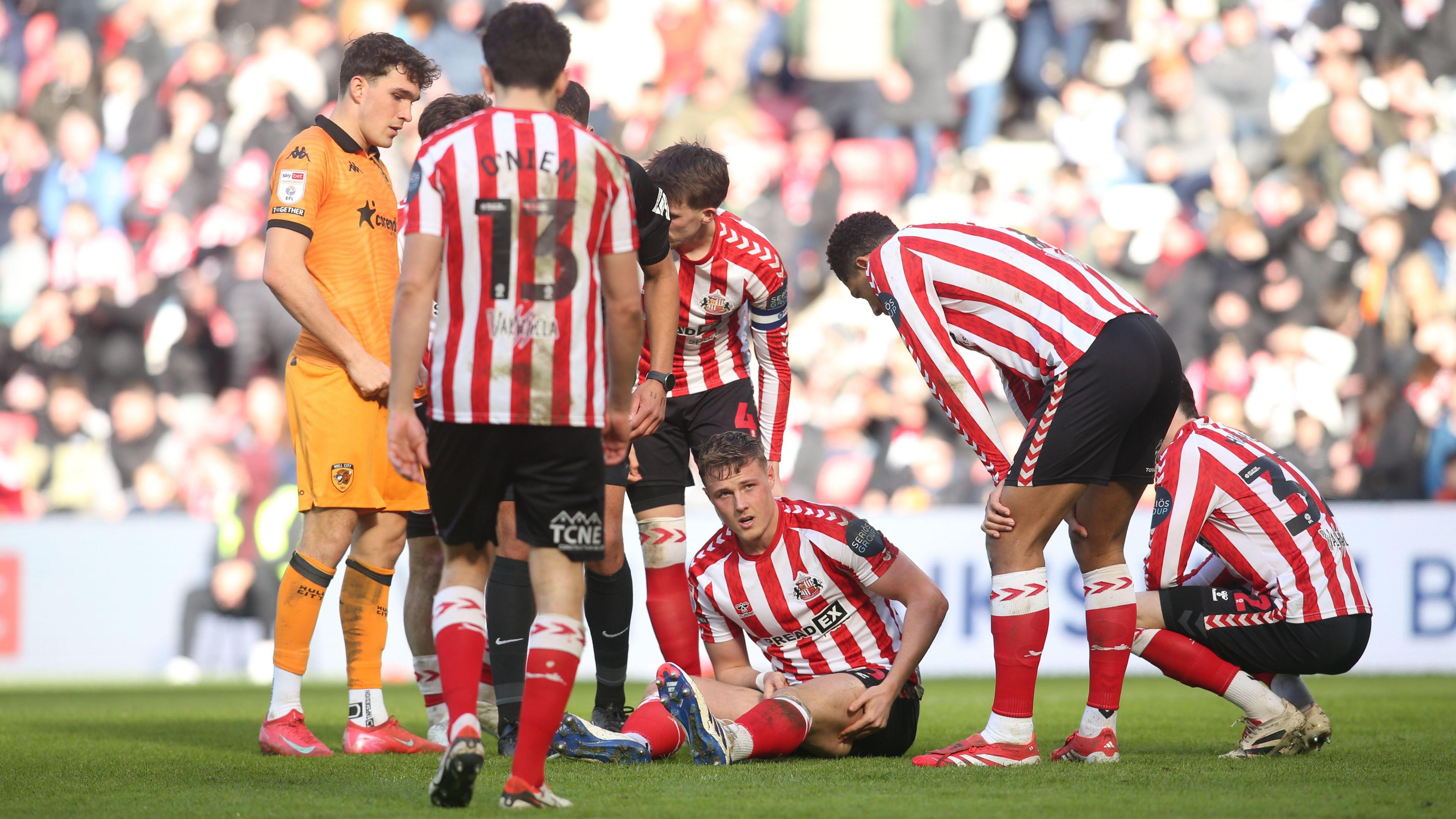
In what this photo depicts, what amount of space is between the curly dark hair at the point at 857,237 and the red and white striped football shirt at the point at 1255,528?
120 cm

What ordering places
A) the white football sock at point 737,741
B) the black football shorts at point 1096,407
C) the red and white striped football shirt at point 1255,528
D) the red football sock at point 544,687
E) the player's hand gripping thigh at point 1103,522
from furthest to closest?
→ 1. the red and white striped football shirt at point 1255,528
2. the player's hand gripping thigh at point 1103,522
3. the white football sock at point 737,741
4. the black football shorts at point 1096,407
5. the red football sock at point 544,687

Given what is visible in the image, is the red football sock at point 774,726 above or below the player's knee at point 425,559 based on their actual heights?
below

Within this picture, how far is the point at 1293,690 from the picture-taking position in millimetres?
4320

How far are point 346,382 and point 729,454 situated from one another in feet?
3.97

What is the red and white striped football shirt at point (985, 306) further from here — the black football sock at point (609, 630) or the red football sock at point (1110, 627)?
the black football sock at point (609, 630)

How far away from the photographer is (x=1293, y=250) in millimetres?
9492

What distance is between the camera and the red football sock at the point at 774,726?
358 centimetres

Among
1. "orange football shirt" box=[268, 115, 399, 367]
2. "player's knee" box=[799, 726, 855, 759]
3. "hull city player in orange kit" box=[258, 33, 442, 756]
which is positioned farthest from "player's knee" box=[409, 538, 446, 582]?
"player's knee" box=[799, 726, 855, 759]

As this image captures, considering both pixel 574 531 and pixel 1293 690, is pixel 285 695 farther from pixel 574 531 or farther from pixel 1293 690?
pixel 1293 690

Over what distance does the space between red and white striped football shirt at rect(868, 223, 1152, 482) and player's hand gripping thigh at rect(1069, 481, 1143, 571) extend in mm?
330

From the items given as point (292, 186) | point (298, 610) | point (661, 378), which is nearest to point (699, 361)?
point (661, 378)

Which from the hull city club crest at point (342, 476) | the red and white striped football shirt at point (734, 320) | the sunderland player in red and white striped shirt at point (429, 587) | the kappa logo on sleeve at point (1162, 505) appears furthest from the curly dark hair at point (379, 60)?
the kappa logo on sleeve at point (1162, 505)

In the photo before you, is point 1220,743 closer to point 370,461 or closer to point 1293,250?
point 370,461

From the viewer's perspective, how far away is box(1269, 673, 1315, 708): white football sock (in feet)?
14.1
